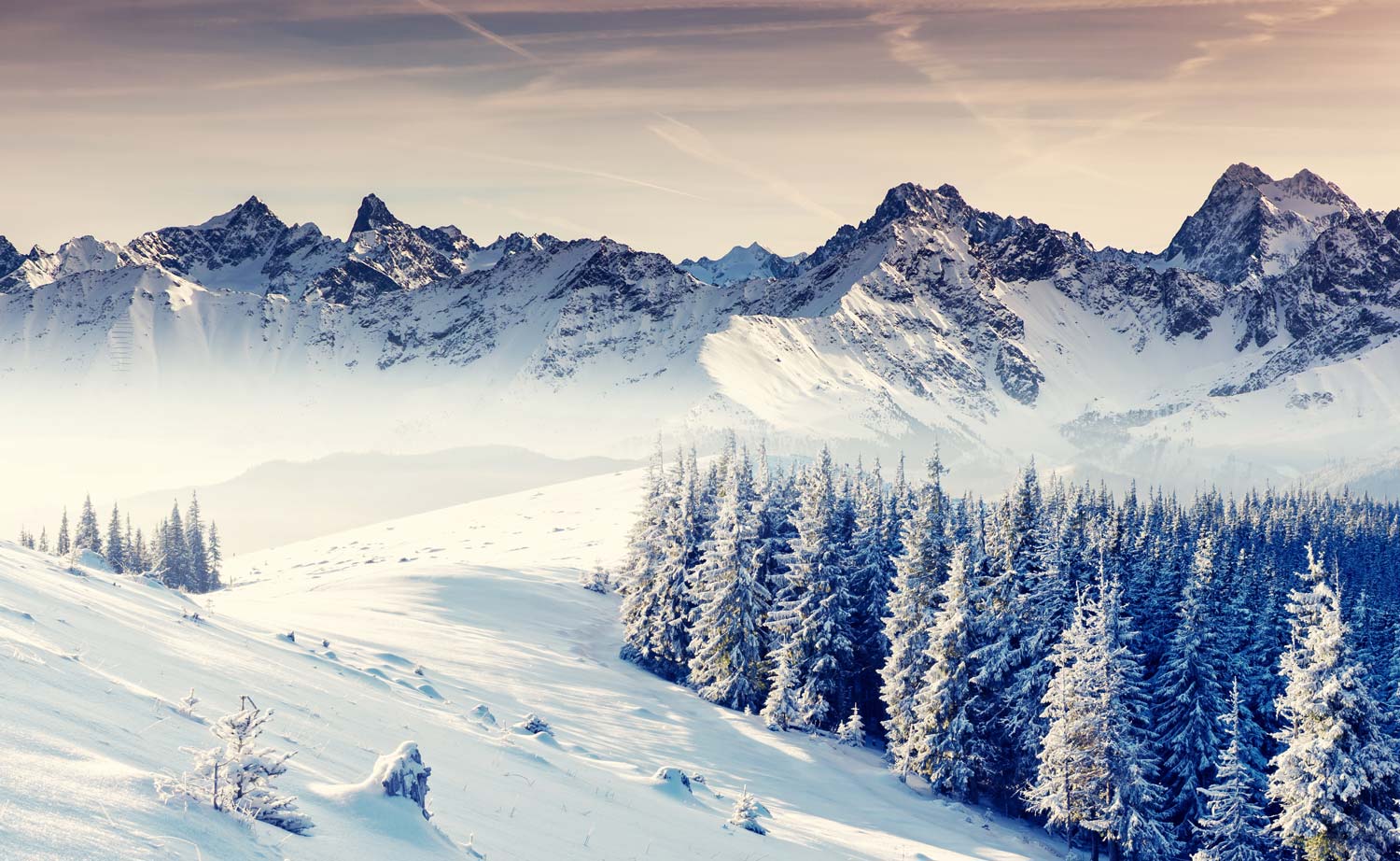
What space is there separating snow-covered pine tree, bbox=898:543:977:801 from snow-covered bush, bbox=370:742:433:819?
98.2ft

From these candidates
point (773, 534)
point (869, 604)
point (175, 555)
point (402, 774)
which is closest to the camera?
point (402, 774)

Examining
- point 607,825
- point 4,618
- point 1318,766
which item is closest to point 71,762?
point 4,618

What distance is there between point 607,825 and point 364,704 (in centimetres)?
631

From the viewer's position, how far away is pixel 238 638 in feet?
61.5

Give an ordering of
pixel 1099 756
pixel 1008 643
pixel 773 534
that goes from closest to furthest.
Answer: pixel 1099 756 → pixel 1008 643 → pixel 773 534

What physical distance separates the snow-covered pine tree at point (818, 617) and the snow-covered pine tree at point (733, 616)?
4.55 feet

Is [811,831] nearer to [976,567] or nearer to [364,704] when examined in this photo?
[364,704]

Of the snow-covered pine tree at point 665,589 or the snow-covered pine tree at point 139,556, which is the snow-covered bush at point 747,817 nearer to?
the snow-covered pine tree at point 665,589

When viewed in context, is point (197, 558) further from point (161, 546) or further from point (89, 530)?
point (89, 530)

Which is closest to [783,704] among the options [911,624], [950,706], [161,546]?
[911,624]

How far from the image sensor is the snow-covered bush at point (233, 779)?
7.24 meters

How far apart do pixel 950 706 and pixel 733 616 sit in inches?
442

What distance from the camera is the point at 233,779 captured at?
730 cm

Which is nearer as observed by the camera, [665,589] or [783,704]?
[783,704]
